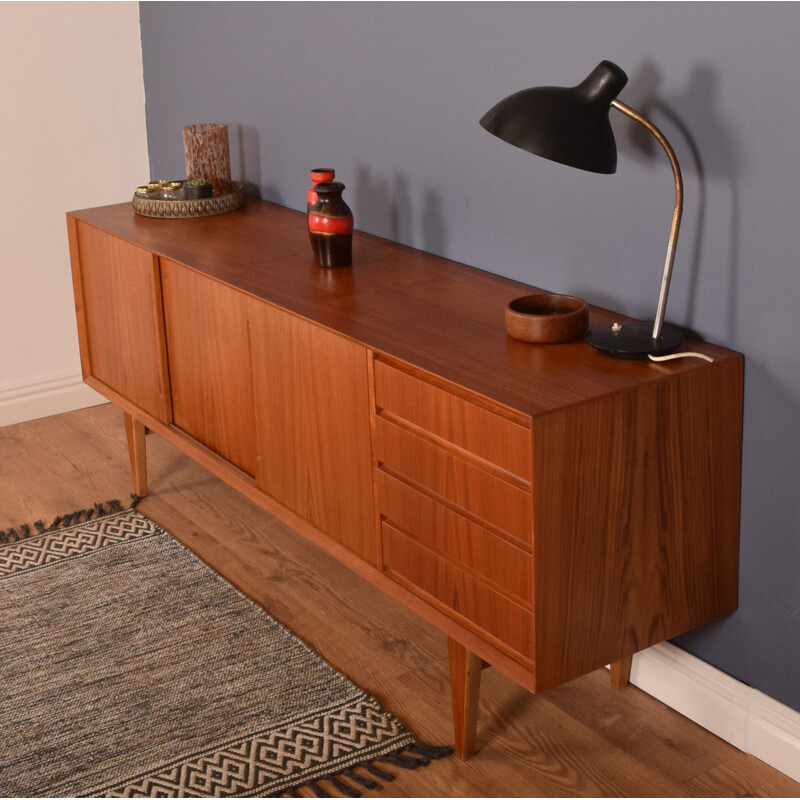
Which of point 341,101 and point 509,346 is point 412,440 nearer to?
point 509,346

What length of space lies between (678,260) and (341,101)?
1.13m

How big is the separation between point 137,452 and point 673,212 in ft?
5.60

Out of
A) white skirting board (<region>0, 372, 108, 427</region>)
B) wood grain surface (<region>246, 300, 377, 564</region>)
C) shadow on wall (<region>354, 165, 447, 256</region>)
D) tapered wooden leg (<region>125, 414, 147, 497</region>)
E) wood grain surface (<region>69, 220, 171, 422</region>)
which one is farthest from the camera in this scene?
white skirting board (<region>0, 372, 108, 427</region>)

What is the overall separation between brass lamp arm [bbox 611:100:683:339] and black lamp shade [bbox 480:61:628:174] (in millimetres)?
41

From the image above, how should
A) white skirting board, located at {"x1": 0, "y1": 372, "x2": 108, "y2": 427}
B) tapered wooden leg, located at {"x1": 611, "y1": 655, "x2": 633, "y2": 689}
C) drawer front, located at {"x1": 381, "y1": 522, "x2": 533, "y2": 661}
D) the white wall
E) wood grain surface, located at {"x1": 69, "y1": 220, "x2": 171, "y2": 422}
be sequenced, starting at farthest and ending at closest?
white skirting board, located at {"x1": 0, "y1": 372, "x2": 108, "y2": 427} < the white wall < wood grain surface, located at {"x1": 69, "y1": 220, "x2": 171, "y2": 422} < tapered wooden leg, located at {"x1": 611, "y1": 655, "x2": 633, "y2": 689} < drawer front, located at {"x1": 381, "y1": 522, "x2": 533, "y2": 661}

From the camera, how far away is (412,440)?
6.17 ft

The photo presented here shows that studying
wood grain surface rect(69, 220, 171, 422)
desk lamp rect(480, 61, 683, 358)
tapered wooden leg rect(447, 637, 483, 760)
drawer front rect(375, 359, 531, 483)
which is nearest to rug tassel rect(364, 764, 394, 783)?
tapered wooden leg rect(447, 637, 483, 760)

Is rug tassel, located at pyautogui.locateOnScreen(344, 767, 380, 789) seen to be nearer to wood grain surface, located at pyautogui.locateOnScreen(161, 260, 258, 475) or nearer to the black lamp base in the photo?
wood grain surface, located at pyautogui.locateOnScreen(161, 260, 258, 475)

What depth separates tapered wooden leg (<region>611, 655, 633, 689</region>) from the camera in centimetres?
216

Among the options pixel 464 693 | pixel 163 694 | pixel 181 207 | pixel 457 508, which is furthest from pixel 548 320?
pixel 181 207

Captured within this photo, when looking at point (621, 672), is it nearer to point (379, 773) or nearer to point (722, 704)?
point (722, 704)

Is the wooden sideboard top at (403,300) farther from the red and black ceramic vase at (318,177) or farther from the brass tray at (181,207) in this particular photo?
the red and black ceramic vase at (318,177)

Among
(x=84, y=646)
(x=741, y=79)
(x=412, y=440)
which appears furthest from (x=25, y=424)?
(x=741, y=79)

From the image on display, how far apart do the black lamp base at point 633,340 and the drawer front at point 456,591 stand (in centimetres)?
44
